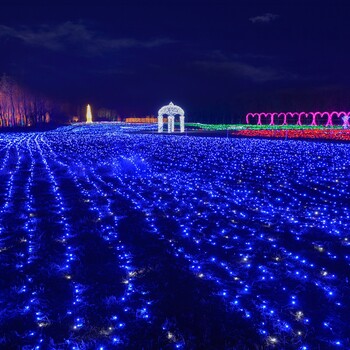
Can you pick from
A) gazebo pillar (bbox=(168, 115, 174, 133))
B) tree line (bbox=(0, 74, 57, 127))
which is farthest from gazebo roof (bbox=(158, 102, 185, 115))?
tree line (bbox=(0, 74, 57, 127))

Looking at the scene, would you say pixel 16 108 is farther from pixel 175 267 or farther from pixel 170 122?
pixel 175 267

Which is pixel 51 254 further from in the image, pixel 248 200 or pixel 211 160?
pixel 211 160

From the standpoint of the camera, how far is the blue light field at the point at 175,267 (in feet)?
12.1

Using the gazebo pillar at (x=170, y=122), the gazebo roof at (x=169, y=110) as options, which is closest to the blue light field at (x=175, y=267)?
the gazebo roof at (x=169, y=110)

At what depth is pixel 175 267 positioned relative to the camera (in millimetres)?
5168

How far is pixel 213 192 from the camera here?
33.4 feet

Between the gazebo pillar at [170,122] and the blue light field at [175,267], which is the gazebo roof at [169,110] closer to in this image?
the gazebo pillar at [170,122]

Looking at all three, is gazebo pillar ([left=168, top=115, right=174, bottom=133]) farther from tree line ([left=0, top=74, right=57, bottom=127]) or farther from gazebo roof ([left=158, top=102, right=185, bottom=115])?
tree line ([left=0, top=74, right=57, bottom=127])

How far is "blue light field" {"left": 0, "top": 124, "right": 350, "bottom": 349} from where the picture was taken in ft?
12.1

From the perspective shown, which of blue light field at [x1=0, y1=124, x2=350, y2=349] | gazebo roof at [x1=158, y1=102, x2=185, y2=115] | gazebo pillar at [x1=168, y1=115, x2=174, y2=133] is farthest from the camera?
gazebo pillar at [x1=168, y1=115, x2=174, y2=133]

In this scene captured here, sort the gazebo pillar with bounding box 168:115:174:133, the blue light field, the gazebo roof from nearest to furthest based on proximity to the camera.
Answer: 1. the blue light field
2. the gazebo roof
3. the gazebo pillar with bounding box 168:115:174:133

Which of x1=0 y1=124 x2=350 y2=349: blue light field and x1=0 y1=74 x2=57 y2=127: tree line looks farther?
x1=0 y1=74 x2=57 y2=127: tree line

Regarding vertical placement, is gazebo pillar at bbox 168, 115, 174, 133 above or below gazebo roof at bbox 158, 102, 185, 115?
below

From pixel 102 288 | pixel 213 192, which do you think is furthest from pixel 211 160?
pixel 102 288
